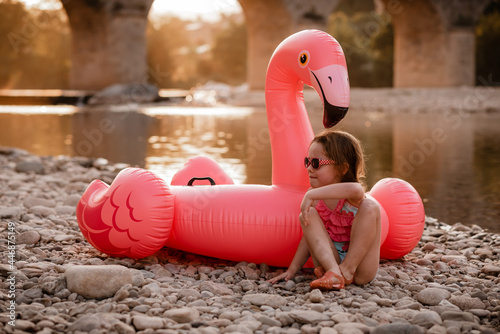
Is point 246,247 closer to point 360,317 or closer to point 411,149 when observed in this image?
point 360,317

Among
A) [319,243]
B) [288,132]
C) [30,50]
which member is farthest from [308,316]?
[30,50]

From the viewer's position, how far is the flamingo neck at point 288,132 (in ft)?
9.79

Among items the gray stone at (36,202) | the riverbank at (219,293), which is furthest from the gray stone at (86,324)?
the gray stone at (36,202)

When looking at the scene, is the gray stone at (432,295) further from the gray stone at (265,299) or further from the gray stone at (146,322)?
the gray stone at (146,322)

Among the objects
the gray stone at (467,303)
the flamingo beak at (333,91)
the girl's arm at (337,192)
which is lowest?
the gray stone at (467,303)

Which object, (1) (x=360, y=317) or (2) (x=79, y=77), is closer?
(1) (x=360, y=317)

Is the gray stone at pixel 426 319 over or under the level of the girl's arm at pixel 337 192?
under

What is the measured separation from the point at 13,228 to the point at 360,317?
6.08 ft

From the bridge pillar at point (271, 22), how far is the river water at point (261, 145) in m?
5.90

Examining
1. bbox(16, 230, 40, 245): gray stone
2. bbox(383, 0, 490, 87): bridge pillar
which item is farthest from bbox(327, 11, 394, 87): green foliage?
bbox(16, 230, 40, 245): gray stone

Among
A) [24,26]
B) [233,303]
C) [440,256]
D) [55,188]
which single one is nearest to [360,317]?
[233,303]

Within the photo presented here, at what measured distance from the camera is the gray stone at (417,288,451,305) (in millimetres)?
2492

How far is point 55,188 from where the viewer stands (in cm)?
472

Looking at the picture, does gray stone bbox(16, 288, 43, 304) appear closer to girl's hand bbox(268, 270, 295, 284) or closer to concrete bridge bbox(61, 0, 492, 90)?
girl's hand bbox(268, 270, 295, 284)
